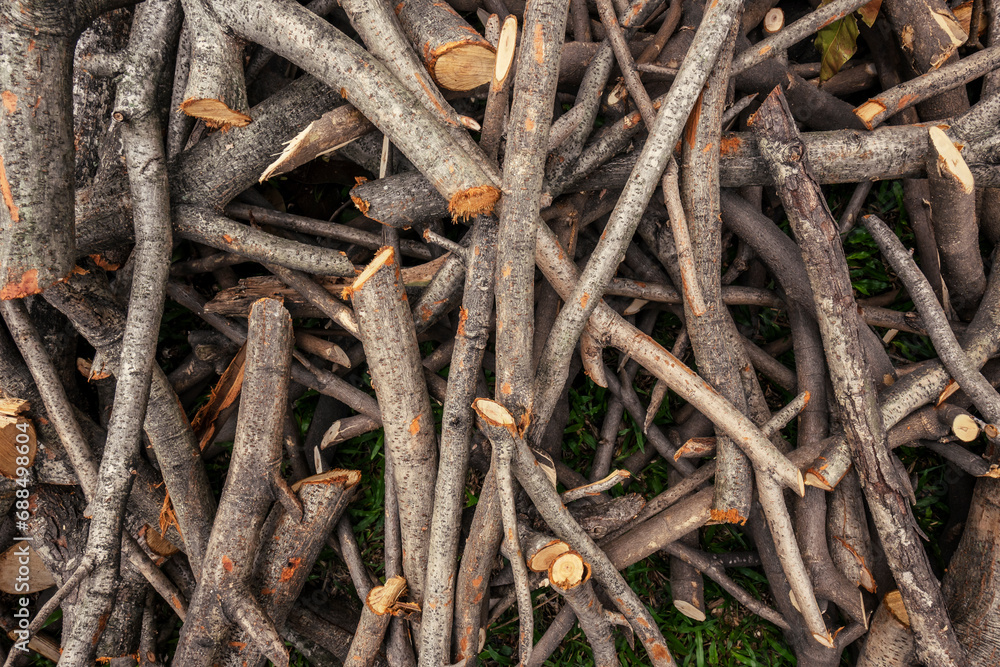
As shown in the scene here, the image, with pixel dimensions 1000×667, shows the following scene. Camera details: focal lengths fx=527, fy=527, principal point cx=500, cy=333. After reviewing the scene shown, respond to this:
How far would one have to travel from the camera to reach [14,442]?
7.52 feet

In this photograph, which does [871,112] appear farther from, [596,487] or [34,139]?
[34,139]

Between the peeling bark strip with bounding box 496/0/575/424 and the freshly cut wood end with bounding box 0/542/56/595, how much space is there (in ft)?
8.98

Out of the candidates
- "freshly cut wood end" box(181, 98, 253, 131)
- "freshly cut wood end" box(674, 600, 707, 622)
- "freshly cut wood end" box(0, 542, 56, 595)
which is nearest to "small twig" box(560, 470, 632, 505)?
"freshly cut wood end" box(674, 600, 707, 622)

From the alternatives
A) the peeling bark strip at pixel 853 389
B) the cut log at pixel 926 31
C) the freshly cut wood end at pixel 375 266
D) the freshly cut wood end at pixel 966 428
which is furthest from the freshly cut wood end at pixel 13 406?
the cut log at pixel 926 31

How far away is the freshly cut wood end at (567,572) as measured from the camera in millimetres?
1843

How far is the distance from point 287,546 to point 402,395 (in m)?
0.88

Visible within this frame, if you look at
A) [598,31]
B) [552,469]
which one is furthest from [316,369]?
[598,31]

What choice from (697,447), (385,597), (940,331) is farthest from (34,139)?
(940,331)

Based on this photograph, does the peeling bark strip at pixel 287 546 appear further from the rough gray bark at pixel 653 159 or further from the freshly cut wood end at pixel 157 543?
the rough gray bark at pixel 653 159

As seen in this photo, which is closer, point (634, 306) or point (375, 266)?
point (375, 266)

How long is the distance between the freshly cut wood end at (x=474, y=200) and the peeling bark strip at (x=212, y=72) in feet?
2.99

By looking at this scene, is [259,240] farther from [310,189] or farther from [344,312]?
[310,189]

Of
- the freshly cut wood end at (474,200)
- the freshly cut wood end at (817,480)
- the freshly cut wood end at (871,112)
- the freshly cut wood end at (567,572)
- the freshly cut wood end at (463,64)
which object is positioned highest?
the freshly cut wood end at (463,64)

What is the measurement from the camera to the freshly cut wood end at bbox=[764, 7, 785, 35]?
7.84ft
